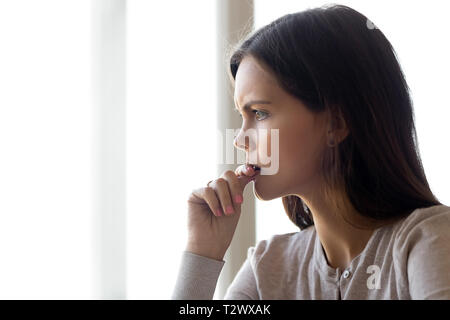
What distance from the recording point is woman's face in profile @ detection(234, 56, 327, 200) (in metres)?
0.92

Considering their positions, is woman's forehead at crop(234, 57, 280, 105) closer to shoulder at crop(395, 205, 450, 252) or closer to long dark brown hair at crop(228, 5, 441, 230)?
long dark brown hair at crop(228, 5, 441, 230)

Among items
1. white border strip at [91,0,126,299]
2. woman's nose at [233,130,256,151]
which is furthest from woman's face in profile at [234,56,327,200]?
white border strip at [91,0,126,299]

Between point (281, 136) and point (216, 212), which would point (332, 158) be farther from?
point (216, 212)

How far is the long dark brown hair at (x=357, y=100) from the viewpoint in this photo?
90cm

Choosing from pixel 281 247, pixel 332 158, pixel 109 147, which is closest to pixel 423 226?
pixel 332 158

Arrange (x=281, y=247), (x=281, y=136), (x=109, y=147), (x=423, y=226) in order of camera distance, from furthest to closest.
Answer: (x=109, y=147) < (x=281, y=247) < (x=281, y=136) < (x=423, y=226)

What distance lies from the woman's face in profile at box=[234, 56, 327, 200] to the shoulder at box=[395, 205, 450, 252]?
7.4 inches

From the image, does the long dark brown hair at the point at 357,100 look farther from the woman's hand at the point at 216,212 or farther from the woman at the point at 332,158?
the woman's hand at the point at 216,212

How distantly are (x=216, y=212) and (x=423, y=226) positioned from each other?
1.25ft

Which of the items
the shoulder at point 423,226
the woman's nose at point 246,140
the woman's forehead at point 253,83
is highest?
the woman's forehead at point 253,83

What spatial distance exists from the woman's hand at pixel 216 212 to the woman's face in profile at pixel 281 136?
0.14ft

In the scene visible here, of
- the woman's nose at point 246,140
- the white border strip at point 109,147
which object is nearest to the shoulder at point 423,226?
the woman's nose at point 246,140

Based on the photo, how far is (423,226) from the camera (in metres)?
0.81
